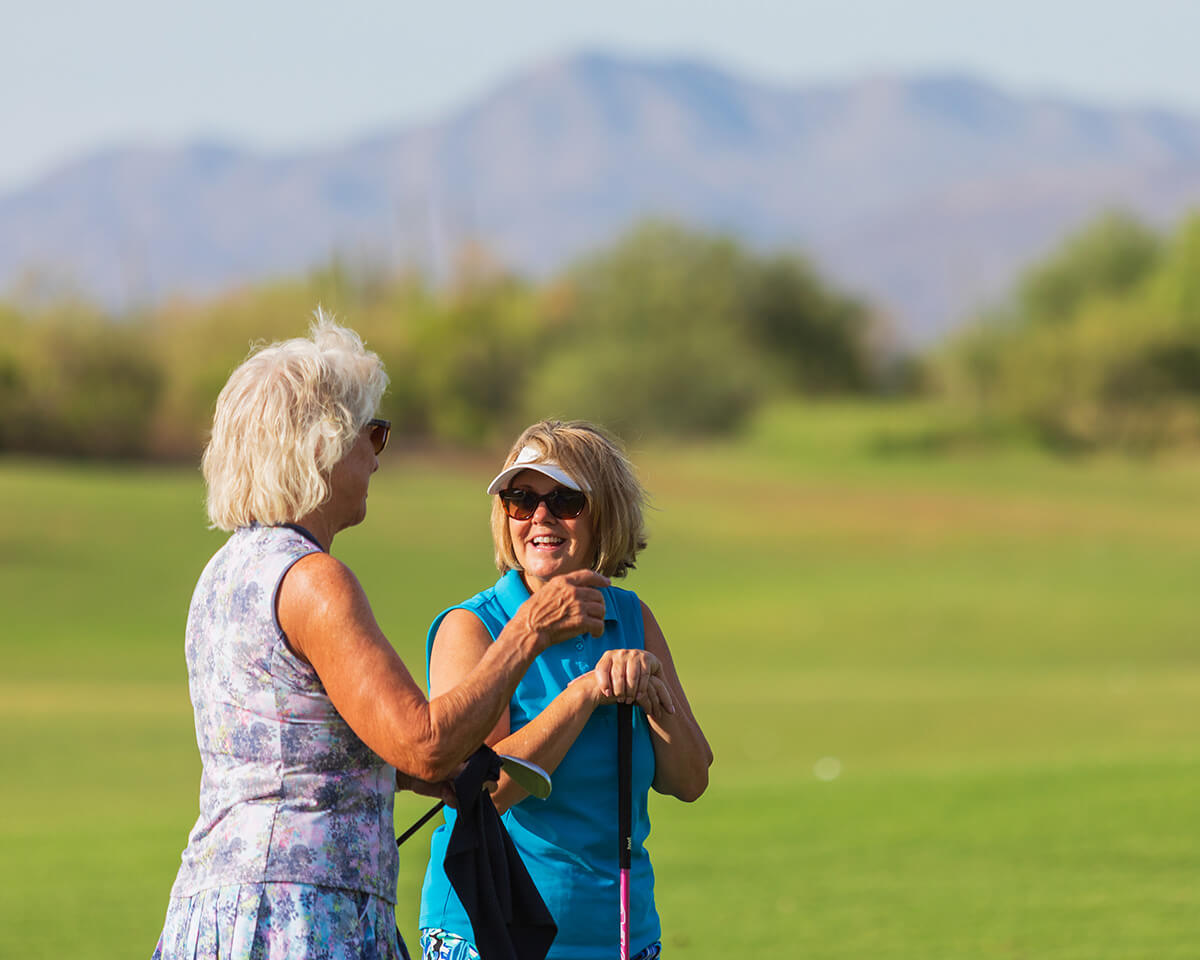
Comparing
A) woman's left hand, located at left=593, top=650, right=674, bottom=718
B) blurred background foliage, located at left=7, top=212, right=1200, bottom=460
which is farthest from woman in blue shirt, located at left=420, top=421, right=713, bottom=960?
blurred background foliage, located at left=7, top=212, right=1200, bottom=460

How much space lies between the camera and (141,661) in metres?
22.4

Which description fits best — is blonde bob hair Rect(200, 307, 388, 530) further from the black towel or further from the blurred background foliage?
the blurred background foliage

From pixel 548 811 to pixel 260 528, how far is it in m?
0.76

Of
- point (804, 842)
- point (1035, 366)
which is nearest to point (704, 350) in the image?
point (1035, 366)

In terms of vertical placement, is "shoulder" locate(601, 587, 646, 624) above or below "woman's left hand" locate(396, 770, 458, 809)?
above

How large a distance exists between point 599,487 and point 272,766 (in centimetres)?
87

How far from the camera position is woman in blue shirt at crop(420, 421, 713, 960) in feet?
9.64

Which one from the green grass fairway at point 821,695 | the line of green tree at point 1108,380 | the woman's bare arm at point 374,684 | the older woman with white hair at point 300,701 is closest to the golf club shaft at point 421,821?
the older woman with white hair at point 300,701

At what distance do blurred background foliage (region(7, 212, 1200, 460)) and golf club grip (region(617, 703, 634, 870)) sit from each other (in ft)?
107

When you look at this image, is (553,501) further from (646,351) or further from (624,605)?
(646,351)

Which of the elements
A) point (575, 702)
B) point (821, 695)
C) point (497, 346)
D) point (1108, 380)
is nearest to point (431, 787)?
point (575, 702)

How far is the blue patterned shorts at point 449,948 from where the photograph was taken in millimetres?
2975

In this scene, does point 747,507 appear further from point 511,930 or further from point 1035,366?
point 511,930

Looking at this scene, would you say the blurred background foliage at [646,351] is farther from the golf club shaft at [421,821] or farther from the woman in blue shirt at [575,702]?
the golf club shaft at [421,821]
